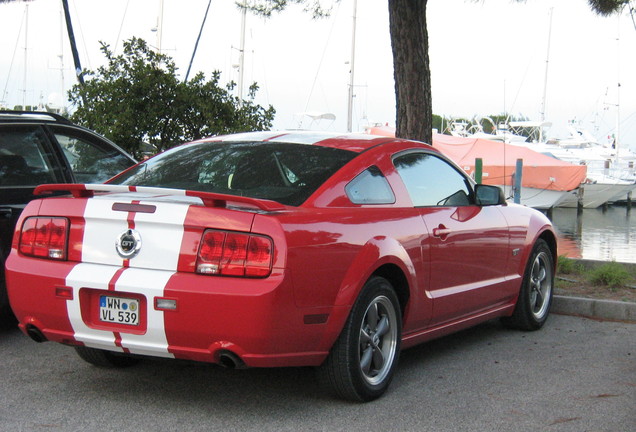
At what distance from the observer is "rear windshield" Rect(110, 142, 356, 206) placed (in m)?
4.77

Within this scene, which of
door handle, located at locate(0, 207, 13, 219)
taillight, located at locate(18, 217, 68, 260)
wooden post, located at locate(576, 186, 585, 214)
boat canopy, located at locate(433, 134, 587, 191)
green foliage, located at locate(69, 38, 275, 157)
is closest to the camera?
taillight, located at locate(18, 217, 68, 260)

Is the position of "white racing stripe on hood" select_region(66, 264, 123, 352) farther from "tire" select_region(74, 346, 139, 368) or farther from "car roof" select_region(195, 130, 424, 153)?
"car roof" select_region(195, 130, 424, 153)

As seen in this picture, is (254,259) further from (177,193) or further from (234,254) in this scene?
(177,193)

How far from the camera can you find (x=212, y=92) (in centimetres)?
1196

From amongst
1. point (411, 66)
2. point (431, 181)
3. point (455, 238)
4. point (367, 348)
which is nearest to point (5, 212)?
Answer: point (367, 348)

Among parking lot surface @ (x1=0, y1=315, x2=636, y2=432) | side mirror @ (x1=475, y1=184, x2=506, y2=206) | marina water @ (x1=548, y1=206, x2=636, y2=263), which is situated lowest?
marina water @ (x1=548, y1=206, x2=636, y2=263)

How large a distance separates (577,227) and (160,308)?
31119 mm

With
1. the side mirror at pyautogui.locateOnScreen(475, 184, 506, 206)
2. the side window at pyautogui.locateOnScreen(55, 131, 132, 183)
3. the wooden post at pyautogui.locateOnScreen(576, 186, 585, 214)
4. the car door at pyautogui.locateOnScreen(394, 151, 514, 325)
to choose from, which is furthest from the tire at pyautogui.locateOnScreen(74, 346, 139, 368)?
the wooden post at pyautogui.locateOnScreen(576, 186, 585, 214)

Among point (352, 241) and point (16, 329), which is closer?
point (352, 241)

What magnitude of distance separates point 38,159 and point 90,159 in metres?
0.62

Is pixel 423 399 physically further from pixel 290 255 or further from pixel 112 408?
pixel 112 408

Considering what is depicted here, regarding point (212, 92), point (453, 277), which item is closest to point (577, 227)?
point (212, 92)

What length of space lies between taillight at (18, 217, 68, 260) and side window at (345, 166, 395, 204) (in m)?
1.56

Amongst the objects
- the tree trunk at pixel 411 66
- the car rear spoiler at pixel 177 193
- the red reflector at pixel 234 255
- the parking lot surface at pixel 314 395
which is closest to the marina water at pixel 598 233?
the tree trunk at pixel 411 66
